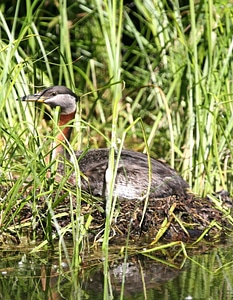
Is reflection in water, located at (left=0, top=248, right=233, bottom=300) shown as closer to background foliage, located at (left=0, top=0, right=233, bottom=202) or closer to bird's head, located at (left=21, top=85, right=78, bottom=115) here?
background foliage, located at (left=0, top=0, right=233, bottom=202)

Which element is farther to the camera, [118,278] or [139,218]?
[139,218]

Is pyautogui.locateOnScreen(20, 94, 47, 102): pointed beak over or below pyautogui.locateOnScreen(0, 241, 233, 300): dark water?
over

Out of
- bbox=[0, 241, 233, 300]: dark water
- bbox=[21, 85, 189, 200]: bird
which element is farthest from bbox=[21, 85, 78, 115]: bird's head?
bbox=[0, 241, 233, 300]: dark water

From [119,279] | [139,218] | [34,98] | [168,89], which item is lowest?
[119,279]

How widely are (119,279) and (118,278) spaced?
24 millimetres

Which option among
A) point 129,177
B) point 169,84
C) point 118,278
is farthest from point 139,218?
point 169,84

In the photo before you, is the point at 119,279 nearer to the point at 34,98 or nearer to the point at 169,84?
the point at 34,98

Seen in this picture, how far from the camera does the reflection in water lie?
504 cm

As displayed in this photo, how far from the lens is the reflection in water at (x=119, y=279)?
5.04 meters

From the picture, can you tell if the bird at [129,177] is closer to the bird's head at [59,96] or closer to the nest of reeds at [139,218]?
the bird's head at [59,96]

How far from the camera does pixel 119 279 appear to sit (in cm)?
537

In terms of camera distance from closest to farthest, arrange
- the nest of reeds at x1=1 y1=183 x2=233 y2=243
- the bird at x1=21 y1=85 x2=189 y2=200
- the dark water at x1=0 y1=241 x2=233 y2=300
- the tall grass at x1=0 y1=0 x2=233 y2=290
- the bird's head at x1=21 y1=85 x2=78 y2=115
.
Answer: the dark water at x1=0 y1=241 x2=233 y2=300 → the nest of reeds at x1=1 y1=183 x2=233 y2=243 → the tall grass at x1=0 y1=0 x2=233 y2=290 → the bird at x1=21 y1=85 x2=189 y2=200 → the bird's head at x1=21 y1=85 x2=78 y2=115

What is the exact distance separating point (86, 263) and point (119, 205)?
1.10 metres

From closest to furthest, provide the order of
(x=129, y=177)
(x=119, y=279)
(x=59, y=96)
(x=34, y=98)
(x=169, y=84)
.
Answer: (x=119, y=279) < (x=129, y=177) < (x=34, y=98) < (x=59, y=96) < (x=169, y=84)
